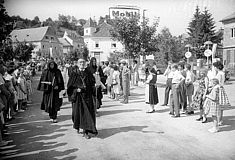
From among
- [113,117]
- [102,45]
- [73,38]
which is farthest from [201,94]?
[73,38]

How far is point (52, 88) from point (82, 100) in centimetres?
169

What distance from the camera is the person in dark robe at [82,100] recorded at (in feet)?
17.0

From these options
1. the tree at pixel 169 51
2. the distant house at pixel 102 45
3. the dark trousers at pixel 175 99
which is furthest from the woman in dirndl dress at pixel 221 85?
the tree at pixel 169 51

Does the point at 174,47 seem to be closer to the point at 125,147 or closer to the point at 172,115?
the point at 172,115

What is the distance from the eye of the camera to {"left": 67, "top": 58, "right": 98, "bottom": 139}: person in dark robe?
5.19 metres

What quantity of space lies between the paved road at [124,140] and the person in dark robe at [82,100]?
0.30m

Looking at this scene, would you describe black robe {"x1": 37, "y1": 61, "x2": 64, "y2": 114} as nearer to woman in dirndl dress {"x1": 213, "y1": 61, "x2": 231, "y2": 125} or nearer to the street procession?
the street procession

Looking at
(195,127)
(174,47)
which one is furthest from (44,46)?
(195,127)

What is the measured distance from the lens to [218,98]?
559 centimetres

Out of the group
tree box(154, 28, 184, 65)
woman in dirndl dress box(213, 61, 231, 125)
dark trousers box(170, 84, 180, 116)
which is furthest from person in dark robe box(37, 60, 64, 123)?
tree box(154, 28, 184, 65)

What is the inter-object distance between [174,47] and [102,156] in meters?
31.3

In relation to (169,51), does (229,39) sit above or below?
above

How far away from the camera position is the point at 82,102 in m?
5.29

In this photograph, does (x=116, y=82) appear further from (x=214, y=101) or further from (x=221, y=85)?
(x=214, y=101)
